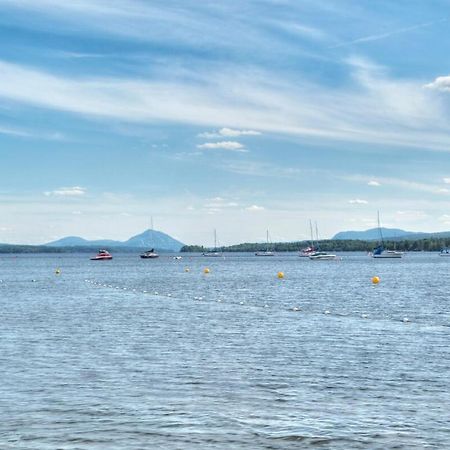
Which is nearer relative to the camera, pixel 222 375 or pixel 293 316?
pixel 222 375

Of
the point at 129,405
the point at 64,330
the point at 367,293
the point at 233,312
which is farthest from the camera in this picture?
the point at 367,293

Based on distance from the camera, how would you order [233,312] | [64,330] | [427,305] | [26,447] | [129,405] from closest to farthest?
[26,447], [129,405], [64,330], [233,312], [427,305]

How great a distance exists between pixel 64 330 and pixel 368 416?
33.8 meters

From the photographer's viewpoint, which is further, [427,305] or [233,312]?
[427,305]

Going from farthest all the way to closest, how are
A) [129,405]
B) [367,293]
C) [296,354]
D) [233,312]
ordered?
[367,293], [233,312], [296,354], [129,405]

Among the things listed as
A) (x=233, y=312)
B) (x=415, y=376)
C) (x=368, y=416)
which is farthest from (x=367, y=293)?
(x=368, y=416)

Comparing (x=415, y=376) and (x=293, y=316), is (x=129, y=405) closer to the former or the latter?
(x=415, y=376)

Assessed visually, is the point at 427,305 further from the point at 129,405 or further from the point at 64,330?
the point at 129,405

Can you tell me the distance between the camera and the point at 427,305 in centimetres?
8006

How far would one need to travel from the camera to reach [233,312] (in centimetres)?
7362

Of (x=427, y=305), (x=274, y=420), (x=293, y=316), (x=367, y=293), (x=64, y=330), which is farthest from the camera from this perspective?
(x=367, y=293)

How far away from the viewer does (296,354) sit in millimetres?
42750

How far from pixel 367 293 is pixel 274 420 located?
78.0 meters

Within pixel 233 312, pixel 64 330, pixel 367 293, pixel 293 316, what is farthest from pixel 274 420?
pixel 367 293
